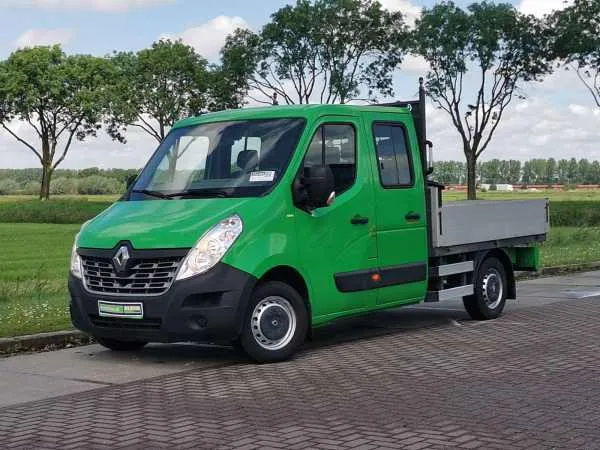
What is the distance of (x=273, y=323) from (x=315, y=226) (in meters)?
1.04

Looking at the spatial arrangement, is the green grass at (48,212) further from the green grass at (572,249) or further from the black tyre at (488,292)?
the black tyre at (488,292)

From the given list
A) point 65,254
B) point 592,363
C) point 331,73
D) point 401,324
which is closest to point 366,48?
point 331,73

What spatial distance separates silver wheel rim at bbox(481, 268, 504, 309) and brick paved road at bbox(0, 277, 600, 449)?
1613 mm

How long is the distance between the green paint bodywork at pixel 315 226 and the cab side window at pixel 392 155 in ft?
0.31

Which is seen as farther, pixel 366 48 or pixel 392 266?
pixel 366 48

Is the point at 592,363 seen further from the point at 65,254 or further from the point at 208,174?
the point at 65,254

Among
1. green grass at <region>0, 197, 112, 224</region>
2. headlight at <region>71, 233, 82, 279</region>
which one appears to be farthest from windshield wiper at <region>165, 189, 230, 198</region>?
green grass at <region>0, 197, 112, 224</region>

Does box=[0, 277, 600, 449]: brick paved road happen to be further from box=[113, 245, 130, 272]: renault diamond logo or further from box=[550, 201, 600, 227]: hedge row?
box=[550, 201, 600, 227]: hedge row

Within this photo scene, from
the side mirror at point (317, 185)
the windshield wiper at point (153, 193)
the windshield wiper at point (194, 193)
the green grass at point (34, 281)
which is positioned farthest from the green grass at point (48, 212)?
the side mirror at point (317, 185)

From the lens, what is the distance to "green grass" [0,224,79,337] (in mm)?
11367

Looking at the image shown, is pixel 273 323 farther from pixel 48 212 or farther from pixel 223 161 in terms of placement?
pixel 48 212

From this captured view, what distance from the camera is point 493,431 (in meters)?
6.32

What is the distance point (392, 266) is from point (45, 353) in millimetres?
3605

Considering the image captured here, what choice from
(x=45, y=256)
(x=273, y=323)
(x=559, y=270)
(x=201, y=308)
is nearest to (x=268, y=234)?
(x=273, y=323)
